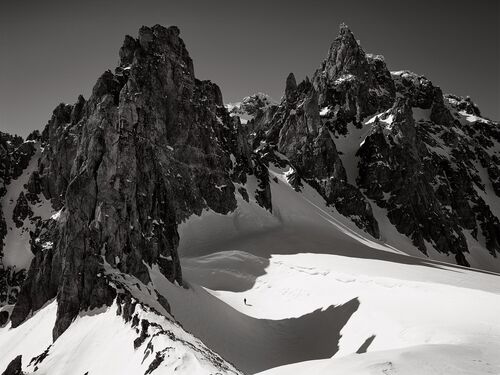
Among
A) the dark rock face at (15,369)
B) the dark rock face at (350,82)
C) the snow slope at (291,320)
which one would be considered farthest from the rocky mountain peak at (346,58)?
the dark rock face at (15,369)

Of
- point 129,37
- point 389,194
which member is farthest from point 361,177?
point 129,37

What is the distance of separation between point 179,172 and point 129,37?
28.1 metres

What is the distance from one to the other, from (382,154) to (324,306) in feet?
251

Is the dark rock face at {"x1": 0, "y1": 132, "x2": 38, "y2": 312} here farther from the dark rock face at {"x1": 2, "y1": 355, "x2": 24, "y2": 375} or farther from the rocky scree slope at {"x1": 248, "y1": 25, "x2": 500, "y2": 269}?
the rocky scree slope at {"x1": 248, "y1": 25, "x2": 500, "y2": 269}

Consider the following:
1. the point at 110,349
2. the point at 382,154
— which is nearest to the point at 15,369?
the point at 110,349

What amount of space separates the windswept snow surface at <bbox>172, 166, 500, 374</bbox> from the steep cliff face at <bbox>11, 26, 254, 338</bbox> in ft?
15.4

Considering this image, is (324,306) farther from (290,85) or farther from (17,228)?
(290,85)

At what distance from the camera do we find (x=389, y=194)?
344 feet

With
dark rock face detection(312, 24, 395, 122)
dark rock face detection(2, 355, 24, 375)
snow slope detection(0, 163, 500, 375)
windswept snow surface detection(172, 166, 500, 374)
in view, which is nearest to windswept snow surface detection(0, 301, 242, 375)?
snow slope detection(0, 163, 500, 375)

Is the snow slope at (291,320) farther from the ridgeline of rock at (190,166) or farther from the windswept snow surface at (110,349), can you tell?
the ridgeline of rock at (190,166)

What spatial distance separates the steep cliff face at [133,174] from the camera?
113 feet

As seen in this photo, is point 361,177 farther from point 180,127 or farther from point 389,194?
point 180,127

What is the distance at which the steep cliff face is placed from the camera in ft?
113

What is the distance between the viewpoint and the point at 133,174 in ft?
133
